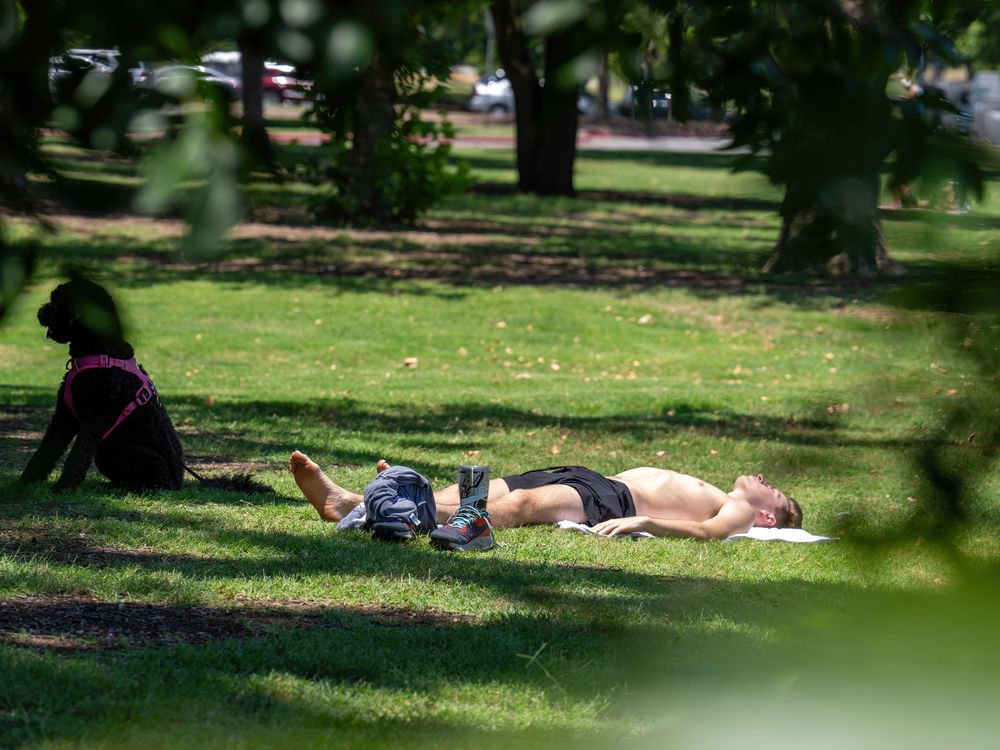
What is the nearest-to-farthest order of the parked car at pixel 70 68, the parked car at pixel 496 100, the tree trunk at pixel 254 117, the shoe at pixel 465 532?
the tree trunk at pixel 254 117 < the parked car at pixel 70 68 < the shoe at pixel 465 532 < the parked car at pixel 496 100

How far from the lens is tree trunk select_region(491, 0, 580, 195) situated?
166cm

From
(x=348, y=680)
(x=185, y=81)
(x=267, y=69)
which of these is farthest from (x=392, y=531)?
(x=185, y=81)

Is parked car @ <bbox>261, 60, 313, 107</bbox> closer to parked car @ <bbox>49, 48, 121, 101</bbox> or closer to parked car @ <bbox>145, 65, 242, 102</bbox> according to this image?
parked car @ <bbox>145, 65, 242, 102</bbox>

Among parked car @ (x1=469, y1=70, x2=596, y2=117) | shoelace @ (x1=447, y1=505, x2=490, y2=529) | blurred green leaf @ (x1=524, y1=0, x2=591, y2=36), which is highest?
parked car @ (x1=469, y1=70, x2=596, y2=117)

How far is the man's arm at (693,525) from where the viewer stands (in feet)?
22.2

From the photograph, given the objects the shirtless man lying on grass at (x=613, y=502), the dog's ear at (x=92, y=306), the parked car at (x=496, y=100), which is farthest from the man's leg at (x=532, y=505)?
the parked car at (x=496, y=100)

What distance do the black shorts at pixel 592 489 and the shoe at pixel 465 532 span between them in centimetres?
79

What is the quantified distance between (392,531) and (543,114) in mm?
4726

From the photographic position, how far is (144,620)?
15.4 ft

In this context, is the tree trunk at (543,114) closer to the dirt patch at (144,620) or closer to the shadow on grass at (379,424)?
the dirt patch at (144,620)

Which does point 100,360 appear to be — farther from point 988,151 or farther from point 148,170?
point 988,151

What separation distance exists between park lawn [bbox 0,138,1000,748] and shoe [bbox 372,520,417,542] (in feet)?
0.42

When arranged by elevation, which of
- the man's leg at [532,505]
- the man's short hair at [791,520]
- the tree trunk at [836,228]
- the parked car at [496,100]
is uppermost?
the parked car at [496,100]

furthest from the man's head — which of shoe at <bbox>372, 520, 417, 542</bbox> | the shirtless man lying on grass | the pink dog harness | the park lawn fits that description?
the pink dog harness
